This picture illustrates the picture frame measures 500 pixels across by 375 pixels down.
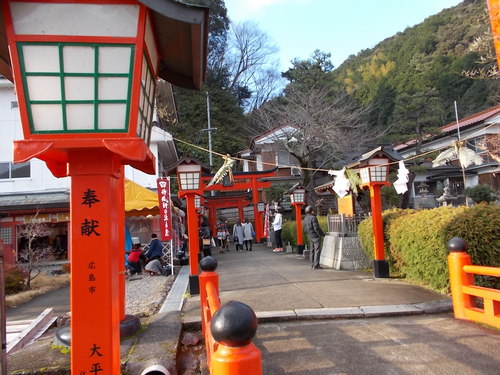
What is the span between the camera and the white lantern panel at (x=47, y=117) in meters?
3.06

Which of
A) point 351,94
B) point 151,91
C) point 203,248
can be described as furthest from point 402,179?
point 351,94

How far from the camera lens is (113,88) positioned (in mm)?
3191

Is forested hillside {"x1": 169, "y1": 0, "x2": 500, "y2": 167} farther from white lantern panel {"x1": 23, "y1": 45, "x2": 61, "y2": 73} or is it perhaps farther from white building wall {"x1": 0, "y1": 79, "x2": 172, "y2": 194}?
white lantern panel {"x1": 23, "y1": 45, "x2": 61, "y2": 73}

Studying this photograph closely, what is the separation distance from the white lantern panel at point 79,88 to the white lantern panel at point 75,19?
384 millimetres

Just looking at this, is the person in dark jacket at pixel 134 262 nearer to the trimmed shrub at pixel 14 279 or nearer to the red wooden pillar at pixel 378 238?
the trimmed shrub at pixel 14 279

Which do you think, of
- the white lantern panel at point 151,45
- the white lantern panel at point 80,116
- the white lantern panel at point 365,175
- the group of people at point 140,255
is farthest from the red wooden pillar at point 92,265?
the group of people at point 140,255

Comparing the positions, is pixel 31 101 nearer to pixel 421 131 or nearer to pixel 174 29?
pixel 174 29

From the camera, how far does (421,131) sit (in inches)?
1053

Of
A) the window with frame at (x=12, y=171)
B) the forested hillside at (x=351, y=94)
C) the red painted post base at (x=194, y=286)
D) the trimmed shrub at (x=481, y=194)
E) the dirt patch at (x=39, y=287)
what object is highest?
the forested hillside at (x=351, y=94)

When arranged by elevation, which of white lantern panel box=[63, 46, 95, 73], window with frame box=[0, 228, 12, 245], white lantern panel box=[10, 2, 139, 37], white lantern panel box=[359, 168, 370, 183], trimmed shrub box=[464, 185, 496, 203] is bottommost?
window with frame box=[0, 228, 12, 245]

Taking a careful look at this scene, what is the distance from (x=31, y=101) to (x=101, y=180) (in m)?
0.84

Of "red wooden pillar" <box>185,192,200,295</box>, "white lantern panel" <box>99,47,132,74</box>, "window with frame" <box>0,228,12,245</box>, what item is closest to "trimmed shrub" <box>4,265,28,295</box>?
"window with frame" <box>0,228,12,245</box>

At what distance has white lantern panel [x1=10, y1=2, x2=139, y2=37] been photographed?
309 centimetres

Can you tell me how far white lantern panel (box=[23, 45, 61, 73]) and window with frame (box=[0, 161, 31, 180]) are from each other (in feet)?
59.0
